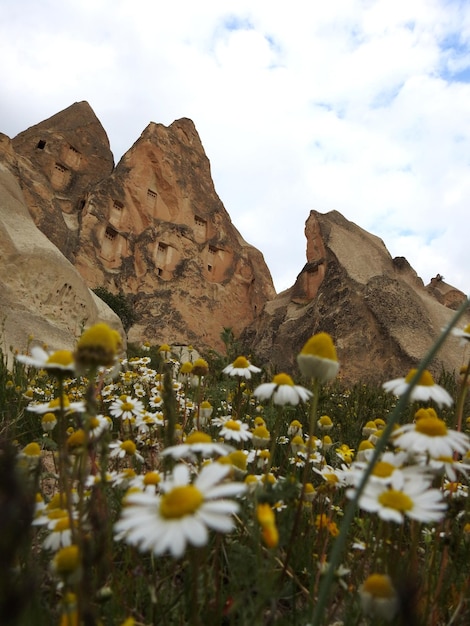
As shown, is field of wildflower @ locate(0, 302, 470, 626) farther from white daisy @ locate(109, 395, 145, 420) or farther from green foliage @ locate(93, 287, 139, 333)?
green foliage @ locate(93, 287, 139, 333)

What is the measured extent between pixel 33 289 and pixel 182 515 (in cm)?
879

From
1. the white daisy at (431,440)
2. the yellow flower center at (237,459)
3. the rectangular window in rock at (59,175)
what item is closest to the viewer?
the white daisy at (431,440)

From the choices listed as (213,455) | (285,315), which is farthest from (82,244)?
(213,455)

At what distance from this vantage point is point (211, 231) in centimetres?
3303

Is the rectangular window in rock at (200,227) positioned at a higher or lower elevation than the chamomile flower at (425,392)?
higher

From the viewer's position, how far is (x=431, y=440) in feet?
3.23

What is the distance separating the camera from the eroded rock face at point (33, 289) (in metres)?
7.56

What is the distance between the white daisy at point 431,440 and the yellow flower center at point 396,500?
12cm

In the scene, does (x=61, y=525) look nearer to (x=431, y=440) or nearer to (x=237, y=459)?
(x=237, y=459)

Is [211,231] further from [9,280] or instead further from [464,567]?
[464,567]

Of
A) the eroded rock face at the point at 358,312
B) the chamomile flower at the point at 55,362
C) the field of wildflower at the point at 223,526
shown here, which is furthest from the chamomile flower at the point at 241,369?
the eroded rock face at the point at 358,312

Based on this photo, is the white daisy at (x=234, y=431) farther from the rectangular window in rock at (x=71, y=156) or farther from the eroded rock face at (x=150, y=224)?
the rectangular window in rock at (x=71, y=156)

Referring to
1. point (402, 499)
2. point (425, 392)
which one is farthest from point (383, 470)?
point (425, 392)

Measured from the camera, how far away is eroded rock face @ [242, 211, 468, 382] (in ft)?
38.7
